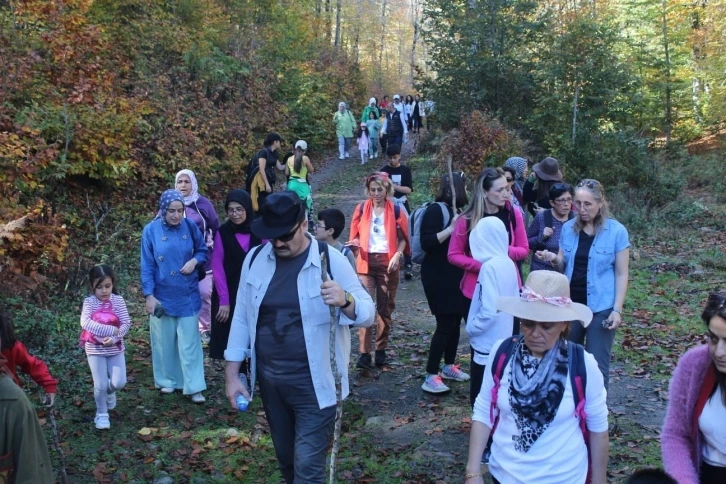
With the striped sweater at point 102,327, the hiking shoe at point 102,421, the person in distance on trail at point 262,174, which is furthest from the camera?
the person in distance on trail at point 262,174

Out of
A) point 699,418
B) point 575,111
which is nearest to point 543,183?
point 699,418

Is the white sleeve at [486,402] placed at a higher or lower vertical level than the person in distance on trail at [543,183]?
lower

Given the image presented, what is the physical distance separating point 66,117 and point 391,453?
7.80 meters

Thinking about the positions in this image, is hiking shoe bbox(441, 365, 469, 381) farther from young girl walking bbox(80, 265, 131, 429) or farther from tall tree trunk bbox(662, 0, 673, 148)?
tall tree trunk bbox(662, 0, 673, 148)

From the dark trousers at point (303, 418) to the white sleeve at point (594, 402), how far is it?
5.28 ft

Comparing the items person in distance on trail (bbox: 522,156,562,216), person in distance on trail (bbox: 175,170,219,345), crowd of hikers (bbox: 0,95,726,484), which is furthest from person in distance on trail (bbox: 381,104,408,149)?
person in distance on trail (bbox: 175,170,219,345)

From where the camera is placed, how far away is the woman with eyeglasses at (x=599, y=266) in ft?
18.8

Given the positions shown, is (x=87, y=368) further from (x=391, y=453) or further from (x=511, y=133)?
(x=511, y=133)

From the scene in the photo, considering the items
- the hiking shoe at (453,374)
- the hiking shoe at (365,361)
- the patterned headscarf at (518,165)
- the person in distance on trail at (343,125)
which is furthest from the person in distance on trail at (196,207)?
the person in distance on trail at (343,125)

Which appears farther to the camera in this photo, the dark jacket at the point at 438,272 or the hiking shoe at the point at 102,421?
the dark jacket at the point at 438,272

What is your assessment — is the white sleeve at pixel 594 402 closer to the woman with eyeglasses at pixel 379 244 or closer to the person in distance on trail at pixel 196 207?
the woman with eyeglasses at pixel 379 244

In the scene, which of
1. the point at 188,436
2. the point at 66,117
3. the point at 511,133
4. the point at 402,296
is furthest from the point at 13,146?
the point at 511,133

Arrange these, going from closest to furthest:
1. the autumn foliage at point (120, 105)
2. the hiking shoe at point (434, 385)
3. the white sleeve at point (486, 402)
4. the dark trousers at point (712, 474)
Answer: the dark trousers at point (712, 474)
the white sleeve at point (486, 402)
the hiking shoe at point (434, 385)
the autumn foliage at point (120, 105)

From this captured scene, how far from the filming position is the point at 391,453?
613cm
